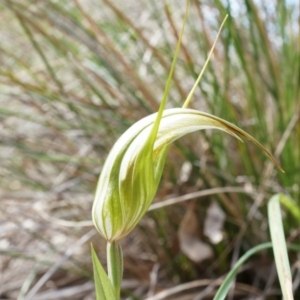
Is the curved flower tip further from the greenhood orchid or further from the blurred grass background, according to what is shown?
the blurred grass background

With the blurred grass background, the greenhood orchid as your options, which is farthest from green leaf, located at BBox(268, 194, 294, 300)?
the blurred grass background

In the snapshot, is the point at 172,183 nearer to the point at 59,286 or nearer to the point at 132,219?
the point at 59,286

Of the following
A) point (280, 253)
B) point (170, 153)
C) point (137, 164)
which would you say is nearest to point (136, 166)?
point (137, 164)

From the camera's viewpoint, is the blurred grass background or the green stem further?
the blurred grass background

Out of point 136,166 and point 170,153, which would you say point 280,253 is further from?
point 170,153

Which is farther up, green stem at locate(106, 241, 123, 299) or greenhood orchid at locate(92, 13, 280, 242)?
greenhood orchid at locate(92, 13, 280, 242)

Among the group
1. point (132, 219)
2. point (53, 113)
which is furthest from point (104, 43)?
point (132, 219)

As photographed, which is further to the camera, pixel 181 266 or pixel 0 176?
pixel 0 176

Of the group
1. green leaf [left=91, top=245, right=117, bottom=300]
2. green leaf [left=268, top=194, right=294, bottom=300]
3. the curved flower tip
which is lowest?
green leaf [left=268, top=194, right=294, bottom=300]
